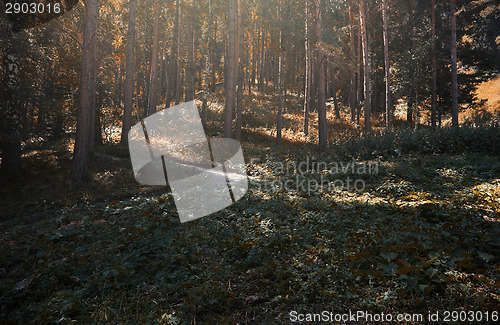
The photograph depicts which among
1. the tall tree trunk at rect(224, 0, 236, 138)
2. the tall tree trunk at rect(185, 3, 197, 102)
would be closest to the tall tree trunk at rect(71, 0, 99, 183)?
the tall tree trunk at rect(224, 0, 236, 138)

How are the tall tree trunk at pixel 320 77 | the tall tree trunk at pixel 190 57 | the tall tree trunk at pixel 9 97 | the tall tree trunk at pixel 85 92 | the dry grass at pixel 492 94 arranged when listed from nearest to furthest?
the tall tree trunk at pixel 85 92 < the tall tree trunk at pixel 9 97 < the tall tree trunk at pixel 320 77 < the dry grass at pixel 492 94 < the tall tree trunk at pixel 190 57

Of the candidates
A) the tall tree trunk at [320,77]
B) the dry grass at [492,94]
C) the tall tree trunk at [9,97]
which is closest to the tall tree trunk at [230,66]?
the tall tree trunk at [320,77]

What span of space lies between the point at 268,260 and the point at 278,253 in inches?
21.4

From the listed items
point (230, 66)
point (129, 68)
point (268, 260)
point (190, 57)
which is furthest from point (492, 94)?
point (268, 260)

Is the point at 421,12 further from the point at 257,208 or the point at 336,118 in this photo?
the point at 257,208

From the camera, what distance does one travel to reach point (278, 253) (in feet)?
16.4

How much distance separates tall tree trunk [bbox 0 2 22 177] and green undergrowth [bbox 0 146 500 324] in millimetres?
7529

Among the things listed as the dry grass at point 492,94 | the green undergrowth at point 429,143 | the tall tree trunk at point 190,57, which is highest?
the tall tree trunk at point 190,57

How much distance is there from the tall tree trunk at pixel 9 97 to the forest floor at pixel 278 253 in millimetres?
4902

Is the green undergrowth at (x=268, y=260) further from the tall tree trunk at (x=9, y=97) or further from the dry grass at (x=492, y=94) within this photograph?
the dry grass at (x=492, y=94)

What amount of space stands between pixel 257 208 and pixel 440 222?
4125 millimetres

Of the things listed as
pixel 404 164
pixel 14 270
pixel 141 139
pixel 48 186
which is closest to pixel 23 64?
pixel 48 186

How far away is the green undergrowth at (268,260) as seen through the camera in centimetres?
362

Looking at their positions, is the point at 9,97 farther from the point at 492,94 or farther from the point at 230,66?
the point at 492,94
